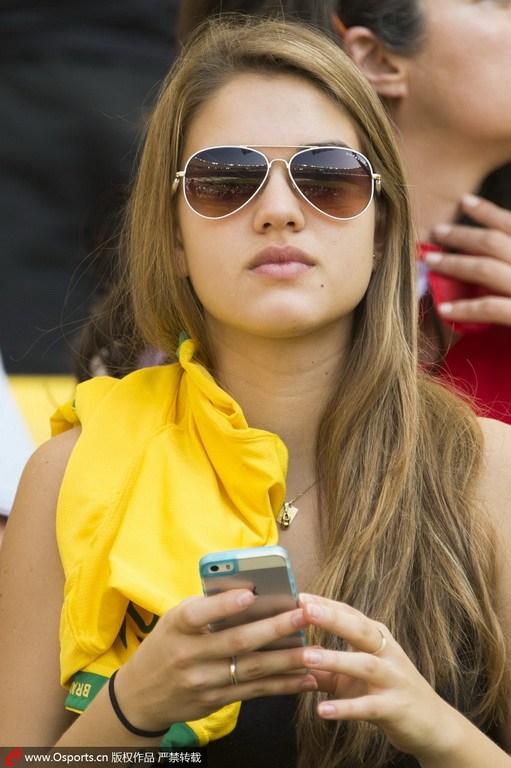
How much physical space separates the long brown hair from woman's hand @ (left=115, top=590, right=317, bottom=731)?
26 cm

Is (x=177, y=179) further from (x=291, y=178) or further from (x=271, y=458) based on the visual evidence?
(x=271, y=458)

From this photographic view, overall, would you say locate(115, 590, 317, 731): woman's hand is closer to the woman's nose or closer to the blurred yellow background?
the woman's nose

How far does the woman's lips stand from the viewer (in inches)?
85.6

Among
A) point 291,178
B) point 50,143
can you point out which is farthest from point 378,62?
point 50,143

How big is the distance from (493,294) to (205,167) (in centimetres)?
102

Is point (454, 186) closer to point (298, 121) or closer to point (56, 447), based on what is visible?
point (298, 121)

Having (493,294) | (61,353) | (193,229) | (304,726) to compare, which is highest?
(193,229)

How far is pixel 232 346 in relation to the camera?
7.86 ft

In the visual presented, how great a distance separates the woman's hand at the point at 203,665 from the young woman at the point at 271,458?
0.02 meters

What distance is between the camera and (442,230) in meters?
3.08

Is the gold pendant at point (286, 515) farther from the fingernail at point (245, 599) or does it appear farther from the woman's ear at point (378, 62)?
the woman's ear at point (378, 62)

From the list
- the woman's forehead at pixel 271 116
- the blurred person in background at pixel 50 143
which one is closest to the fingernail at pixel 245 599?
the woman's forehead at pixel 271 116

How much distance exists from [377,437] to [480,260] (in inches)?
33.5

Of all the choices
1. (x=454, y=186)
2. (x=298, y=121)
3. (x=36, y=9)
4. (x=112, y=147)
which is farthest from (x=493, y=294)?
(x=36, y=9)
